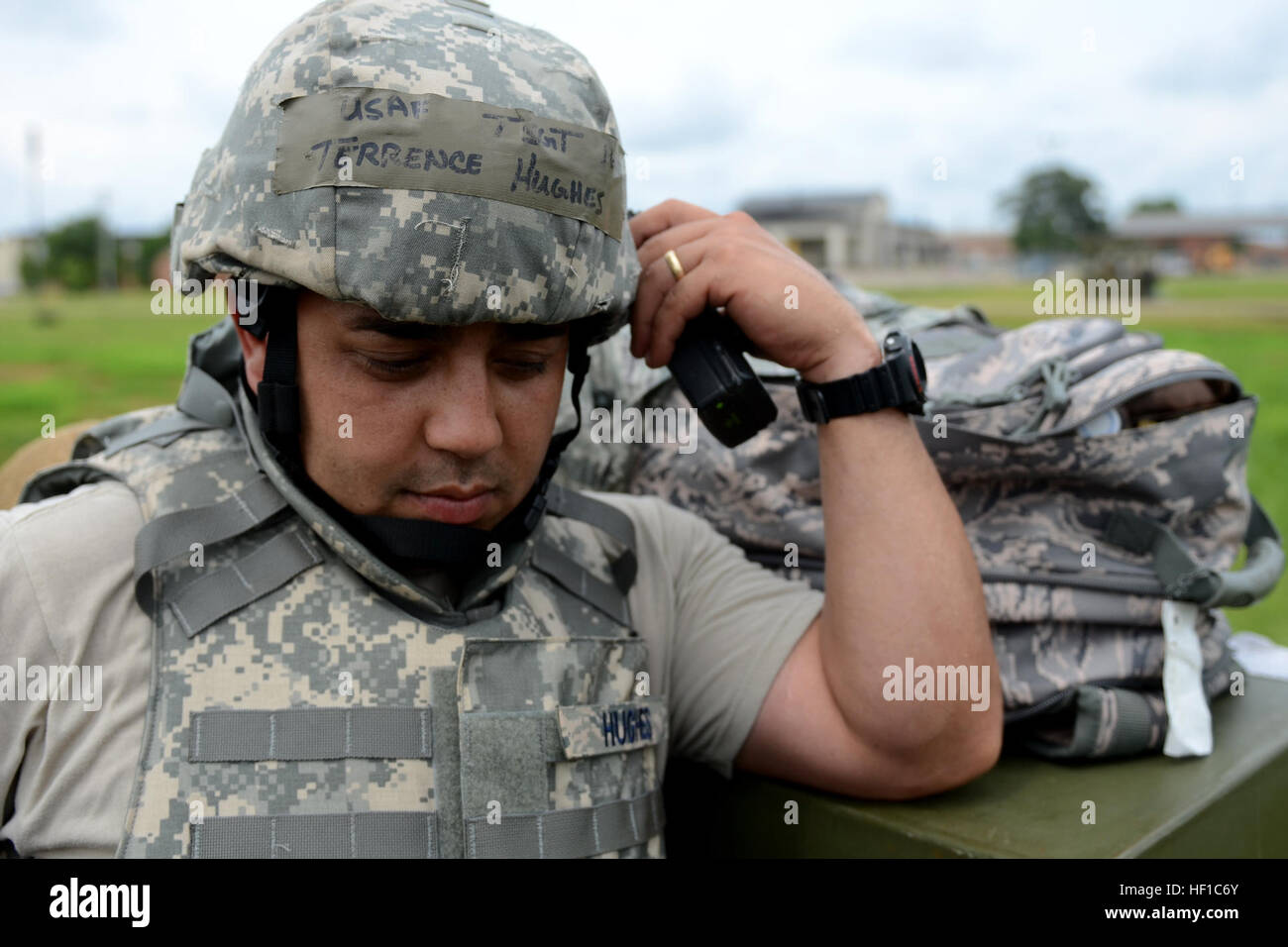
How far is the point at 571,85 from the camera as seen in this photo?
1605 millimetres

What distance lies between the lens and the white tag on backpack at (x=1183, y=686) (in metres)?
2.03

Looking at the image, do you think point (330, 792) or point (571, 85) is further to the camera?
point (571, 85)

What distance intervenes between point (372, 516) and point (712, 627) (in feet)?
2.19

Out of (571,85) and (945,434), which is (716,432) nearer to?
(945,434)

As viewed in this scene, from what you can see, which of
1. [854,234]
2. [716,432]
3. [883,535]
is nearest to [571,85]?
[716,432]

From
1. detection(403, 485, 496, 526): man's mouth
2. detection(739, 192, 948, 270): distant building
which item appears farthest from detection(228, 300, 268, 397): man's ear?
detection(739, 192, 948, 270): distant building

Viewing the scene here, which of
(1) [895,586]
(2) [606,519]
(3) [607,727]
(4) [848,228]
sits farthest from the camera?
(4) [848,228]

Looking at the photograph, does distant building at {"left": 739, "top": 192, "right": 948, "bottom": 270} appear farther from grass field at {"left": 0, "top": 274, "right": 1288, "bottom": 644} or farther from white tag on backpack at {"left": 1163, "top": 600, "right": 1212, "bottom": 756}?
white tag on backpack at {"left": 1163, "top": 600, "right": 1212, "bottom": 756}

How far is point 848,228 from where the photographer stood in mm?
44469

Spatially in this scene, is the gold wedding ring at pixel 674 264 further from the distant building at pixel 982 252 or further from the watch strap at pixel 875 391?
the distant building at pixel 982 252

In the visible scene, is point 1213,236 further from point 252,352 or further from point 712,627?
point 252,352

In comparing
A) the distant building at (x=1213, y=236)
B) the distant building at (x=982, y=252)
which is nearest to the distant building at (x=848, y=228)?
the distant building at (x=982, y=252)

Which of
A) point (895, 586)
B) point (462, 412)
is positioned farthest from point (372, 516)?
point (895, 586)
